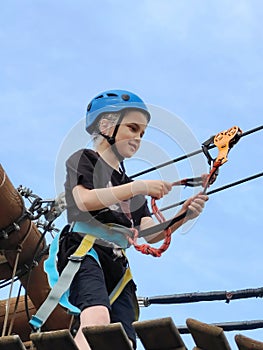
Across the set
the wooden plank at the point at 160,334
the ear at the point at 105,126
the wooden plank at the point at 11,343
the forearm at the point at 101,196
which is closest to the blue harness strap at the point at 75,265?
the forearm at the point at 101,196

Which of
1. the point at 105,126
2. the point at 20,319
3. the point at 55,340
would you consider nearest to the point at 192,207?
the point at 105,126

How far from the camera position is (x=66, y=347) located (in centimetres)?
366

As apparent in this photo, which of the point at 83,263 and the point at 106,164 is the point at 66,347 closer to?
the point at 83,263

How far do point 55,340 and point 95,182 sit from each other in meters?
1.15

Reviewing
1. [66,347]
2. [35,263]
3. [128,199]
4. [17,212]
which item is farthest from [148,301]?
[66,347]

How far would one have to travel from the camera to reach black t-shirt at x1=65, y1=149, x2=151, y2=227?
4.59 m

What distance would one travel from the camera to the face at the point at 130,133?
189 inches

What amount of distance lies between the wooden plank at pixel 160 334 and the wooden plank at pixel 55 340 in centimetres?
27

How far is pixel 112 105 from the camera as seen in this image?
191 inches

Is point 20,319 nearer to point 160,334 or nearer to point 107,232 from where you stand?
point 107,232

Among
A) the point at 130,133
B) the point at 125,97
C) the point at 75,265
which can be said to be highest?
the point at 125,97

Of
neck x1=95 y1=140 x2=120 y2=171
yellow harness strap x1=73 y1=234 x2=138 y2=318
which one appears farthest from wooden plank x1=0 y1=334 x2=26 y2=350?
neck x1=95 y1=140 x2=120 y2=171

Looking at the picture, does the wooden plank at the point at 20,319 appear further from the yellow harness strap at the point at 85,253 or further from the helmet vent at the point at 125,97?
the helmet vent at the point at 125,97

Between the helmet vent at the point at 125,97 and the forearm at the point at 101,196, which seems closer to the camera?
the forearm at the point at 101,196
